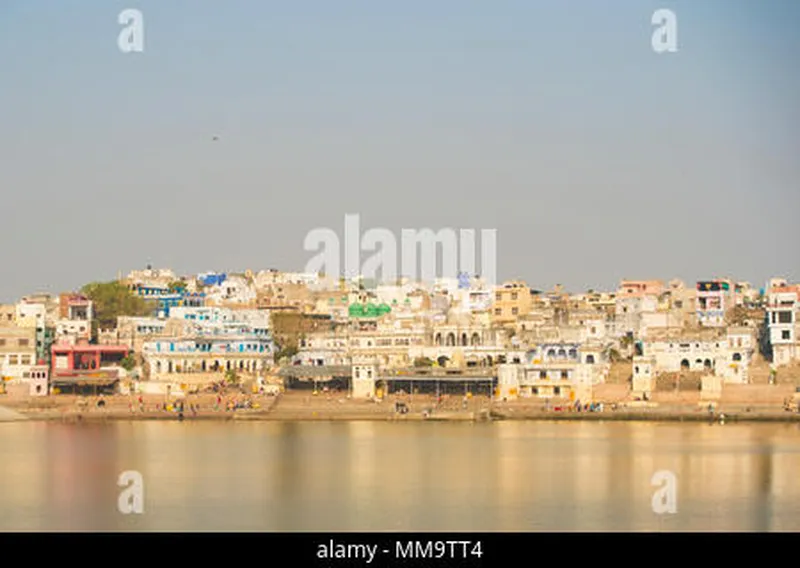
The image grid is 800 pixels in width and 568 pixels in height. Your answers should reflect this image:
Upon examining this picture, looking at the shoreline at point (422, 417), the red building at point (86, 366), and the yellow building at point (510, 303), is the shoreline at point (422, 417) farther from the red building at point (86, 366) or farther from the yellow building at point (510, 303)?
the yellow building at point (510, 303)

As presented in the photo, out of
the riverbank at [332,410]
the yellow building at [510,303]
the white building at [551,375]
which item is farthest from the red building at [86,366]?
the yellow building at [510,303]

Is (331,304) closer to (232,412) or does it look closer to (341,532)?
(232,412)

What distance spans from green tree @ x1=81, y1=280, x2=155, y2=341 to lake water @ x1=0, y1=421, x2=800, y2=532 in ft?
39.5

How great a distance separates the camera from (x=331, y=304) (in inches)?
1865

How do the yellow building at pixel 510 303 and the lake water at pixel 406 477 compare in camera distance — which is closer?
the lake water at pixel 406 477

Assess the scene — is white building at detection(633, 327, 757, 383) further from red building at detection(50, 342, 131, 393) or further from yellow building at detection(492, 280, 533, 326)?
red building at detection(50, 342, 131, 393)

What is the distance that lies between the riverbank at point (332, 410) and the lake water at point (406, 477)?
1263mm

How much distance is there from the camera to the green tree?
44237 millimetres

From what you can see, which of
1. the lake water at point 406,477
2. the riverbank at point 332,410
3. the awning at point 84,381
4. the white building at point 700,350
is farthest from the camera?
the awning at point 84,381

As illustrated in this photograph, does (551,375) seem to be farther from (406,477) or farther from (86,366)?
(406,477)

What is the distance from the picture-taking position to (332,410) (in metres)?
34.6

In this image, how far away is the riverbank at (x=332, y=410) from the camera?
109 ft

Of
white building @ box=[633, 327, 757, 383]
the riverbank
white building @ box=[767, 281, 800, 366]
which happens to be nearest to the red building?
the riverbank
